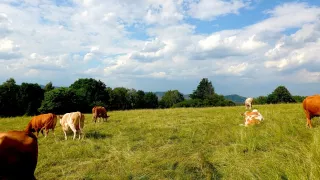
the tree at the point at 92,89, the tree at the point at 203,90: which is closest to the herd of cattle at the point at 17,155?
A: the tree at the point at 92,89

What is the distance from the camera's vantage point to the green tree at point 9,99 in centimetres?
5672

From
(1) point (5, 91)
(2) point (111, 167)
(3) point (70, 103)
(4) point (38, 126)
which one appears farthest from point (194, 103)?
(2) point (111, 167)

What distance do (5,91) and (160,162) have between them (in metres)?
60.1

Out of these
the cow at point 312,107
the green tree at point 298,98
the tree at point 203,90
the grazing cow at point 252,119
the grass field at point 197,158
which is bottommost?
the grass field at point 197,158

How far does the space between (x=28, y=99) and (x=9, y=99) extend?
3.64 metres

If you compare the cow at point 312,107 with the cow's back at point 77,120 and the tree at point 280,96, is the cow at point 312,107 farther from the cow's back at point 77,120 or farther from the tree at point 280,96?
the tree at point 280,96

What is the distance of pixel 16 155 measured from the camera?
4.63 m

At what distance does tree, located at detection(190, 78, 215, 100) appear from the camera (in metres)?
104

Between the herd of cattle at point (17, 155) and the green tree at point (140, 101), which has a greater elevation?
the green tree at point (140, 101)

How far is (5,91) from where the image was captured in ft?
189

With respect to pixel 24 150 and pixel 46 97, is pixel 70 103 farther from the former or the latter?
pixel 24 150

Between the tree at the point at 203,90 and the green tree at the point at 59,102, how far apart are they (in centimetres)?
5971

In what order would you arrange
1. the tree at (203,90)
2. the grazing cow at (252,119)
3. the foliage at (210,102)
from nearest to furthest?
the grazing cow at (252,119), the foliage at (210,102), the tree at (203,90)

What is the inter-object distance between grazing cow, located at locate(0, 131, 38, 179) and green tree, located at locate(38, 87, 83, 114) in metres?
48.6
